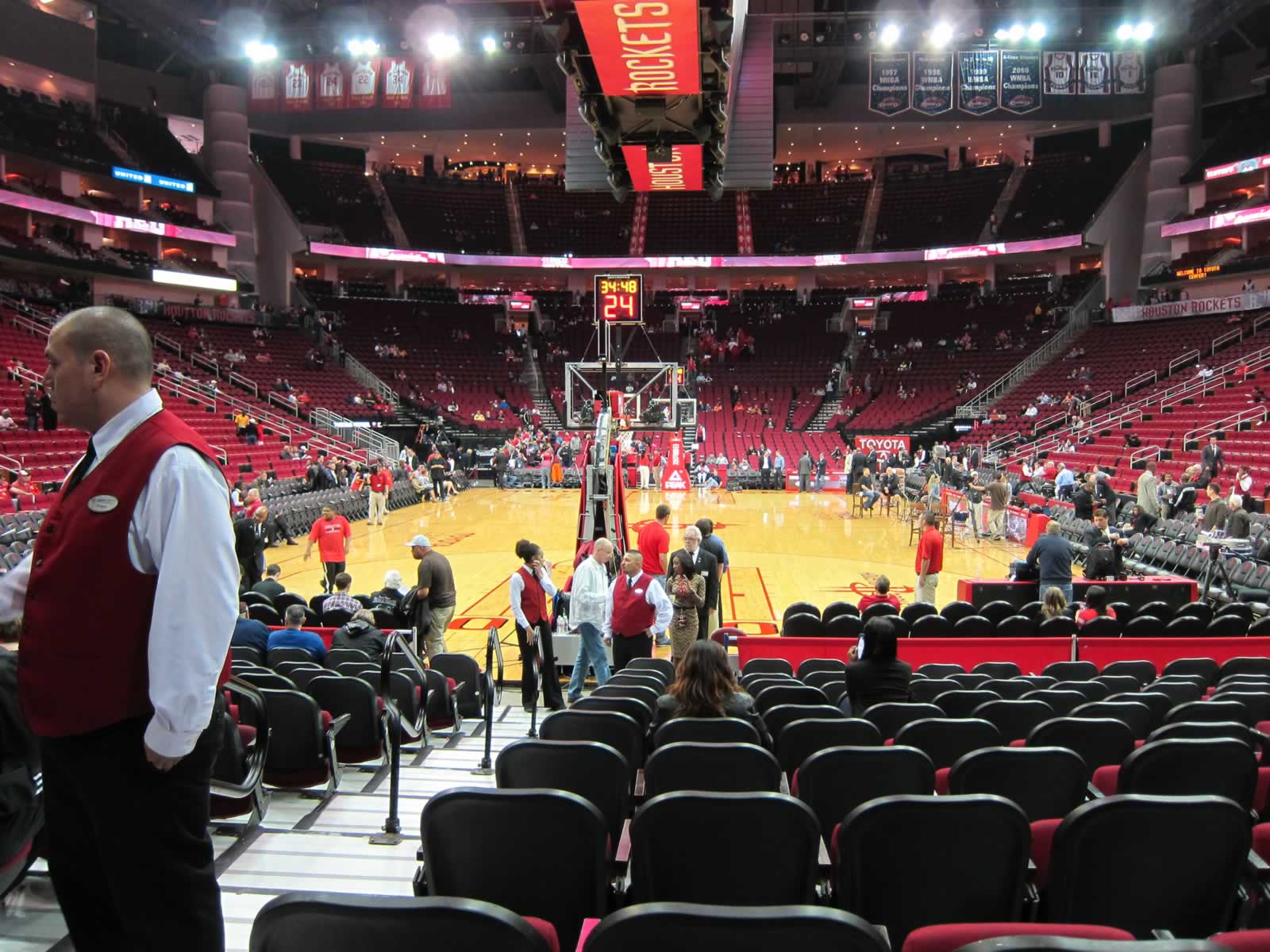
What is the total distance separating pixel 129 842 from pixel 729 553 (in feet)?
47.5

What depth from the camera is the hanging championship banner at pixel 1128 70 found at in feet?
101

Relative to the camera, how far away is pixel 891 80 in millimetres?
29906

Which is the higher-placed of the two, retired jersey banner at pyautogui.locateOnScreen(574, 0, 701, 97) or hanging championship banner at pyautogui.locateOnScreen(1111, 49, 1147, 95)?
hanging championship banner at pyautogui.locateOnScreen(1111, 49, 1147, 95)

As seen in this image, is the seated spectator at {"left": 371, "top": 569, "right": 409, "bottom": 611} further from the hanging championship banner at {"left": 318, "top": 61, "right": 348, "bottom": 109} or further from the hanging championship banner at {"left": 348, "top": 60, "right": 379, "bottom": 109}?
the hanging championship banner at {"left": 318, "top": 61, "right": 348, "bottom": 109}

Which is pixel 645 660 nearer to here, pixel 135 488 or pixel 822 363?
pixel 135 488

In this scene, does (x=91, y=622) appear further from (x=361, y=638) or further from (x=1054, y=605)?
(x=1054, y=605)

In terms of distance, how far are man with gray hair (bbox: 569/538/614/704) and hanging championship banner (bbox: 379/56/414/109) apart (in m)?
30.4

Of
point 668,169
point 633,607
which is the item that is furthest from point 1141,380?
point 633,607

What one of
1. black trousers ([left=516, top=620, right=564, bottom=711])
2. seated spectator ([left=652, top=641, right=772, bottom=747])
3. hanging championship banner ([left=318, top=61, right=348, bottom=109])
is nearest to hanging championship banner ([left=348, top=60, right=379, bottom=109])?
hanging championship banner ([left=318, top=61, right=348, bottom=109])

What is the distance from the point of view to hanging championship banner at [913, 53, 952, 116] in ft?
98.1

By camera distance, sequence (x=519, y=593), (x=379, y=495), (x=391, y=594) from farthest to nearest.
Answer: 1. (x=379, y=495)
2. (x=391, y=594)
3. (x=519, y=593)

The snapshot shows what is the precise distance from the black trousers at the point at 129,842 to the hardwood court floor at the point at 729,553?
7276mm

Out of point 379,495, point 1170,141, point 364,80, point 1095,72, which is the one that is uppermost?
point 364,80

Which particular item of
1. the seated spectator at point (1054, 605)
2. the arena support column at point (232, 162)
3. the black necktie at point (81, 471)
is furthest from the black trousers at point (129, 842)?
the arena support column at point (232, 162)
